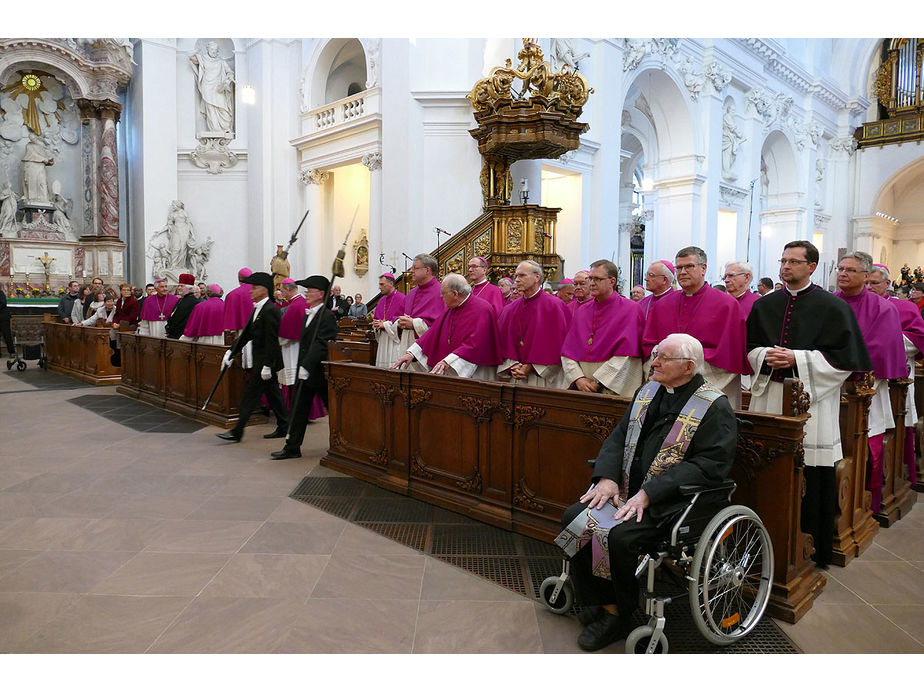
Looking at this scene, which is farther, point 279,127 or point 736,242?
point 736,242

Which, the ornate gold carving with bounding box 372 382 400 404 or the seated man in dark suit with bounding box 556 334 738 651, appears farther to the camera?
the ornate gold carving with bounding box 372 382 400 404

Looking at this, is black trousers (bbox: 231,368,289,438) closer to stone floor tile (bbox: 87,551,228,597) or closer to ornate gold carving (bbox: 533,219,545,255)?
stone floor tile (bbox: 87,551,228,597)

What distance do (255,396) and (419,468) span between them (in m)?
2.67

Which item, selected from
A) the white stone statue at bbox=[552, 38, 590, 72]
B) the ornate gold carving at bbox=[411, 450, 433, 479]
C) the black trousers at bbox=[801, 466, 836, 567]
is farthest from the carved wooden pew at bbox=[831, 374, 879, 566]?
the white stone statue at bbox=[552, 38, 590, 72]

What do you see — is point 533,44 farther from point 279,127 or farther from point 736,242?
point 736,242

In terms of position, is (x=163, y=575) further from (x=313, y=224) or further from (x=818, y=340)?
(x=313, y=224)

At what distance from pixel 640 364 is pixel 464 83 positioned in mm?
9828

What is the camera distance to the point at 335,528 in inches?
177

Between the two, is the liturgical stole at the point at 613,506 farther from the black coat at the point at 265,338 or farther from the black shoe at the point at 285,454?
the black coat at the point at 265,338

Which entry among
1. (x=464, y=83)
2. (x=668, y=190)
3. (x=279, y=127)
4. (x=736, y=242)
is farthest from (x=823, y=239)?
(x=279, y=127)

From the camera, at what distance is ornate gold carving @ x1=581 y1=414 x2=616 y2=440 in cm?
383

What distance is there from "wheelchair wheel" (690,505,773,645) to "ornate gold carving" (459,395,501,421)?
5.73 feet

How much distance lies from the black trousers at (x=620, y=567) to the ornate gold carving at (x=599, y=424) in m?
0.93

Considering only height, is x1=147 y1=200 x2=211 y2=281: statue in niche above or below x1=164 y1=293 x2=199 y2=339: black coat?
above
